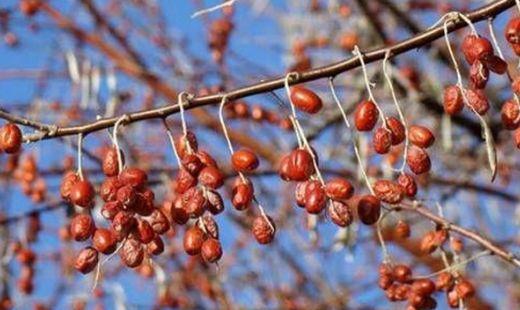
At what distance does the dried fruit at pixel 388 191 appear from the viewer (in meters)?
1.72

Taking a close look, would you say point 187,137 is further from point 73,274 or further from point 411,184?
point 73,274

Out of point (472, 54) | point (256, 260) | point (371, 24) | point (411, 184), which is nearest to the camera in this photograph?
point (472, 54)

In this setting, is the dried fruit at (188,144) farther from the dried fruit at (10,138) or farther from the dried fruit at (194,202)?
the dried fruit at (10,138)

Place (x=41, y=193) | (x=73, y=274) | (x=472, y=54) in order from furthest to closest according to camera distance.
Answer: (x=73, y=274) < (x=41, y=193) < (x=472, y=54)

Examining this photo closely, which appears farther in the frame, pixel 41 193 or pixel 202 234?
pixel 41 193

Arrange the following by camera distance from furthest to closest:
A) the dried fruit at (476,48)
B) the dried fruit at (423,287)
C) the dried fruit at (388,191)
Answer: the dried fruit at (423,287)
the dried fruit at (388,191)
the dried fruit at (476,48)

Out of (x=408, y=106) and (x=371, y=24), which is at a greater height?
(x=371, y=24)

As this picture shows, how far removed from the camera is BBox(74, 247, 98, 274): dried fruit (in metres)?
1.68

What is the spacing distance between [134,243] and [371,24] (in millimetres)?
2519

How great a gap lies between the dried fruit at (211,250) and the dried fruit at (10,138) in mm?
360

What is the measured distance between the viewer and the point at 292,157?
5.44 ft

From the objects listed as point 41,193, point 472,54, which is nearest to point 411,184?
point 472,54

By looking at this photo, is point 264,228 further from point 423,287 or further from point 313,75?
point 423,287

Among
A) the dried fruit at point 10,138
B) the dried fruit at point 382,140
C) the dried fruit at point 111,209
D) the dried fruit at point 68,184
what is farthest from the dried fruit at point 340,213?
the dried fruit at point 10,138
